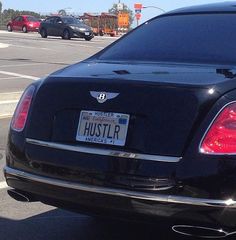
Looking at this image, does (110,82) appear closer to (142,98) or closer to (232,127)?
(142,98)

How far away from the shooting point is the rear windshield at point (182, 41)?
4.36m

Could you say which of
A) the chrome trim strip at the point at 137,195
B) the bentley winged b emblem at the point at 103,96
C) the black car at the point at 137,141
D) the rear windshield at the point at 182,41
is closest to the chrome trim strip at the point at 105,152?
the black car at the point at 137,141

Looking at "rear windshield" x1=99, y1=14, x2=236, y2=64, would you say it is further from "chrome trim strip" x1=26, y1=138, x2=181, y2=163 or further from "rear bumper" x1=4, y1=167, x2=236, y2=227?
"rear bumper" x1=4, y1=167, x2=236, y2=227

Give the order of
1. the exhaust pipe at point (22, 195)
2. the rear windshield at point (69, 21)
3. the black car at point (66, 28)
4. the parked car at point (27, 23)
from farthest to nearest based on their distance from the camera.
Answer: the parked car at point (27, 23), the rear windshield at point (69, 21), the black car at point (66, 28), the exhaust pipe at point (22, 195)

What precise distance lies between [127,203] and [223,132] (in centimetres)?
71

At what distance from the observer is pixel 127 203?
3.62 m

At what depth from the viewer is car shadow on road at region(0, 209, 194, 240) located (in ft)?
15.4

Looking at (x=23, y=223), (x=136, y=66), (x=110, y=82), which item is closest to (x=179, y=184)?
(x=110, y=82)

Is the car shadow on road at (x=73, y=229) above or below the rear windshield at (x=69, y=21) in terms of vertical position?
below

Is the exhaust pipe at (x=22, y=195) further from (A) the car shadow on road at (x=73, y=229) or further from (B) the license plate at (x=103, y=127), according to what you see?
(B) the license plate at (x=103, y=127)

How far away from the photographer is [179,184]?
3.51 m

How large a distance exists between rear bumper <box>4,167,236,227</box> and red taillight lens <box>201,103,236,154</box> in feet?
1.05

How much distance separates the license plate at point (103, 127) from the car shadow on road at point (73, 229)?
1017 mm

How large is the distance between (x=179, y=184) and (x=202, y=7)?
2.12 metres
